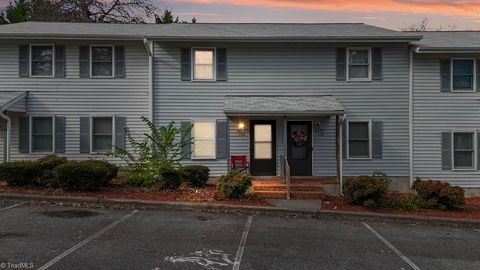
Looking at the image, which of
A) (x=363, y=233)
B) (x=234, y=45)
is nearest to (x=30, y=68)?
(x=234, y=45)

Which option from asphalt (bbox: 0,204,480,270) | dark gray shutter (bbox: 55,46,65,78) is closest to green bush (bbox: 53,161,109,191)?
asphalt (bbox: 0,204,480,270)

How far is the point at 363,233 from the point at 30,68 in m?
12.9

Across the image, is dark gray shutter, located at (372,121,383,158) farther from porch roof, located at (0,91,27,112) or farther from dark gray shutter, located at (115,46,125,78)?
porch roof, located at (0,91,27,112)

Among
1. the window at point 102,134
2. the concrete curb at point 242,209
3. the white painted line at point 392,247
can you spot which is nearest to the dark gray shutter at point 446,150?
the concrete curb at point 242,209

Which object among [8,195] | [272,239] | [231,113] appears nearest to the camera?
[272,239]

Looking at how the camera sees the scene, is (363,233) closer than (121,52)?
Yes

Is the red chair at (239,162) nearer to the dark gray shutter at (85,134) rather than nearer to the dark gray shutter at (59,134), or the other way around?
the dark gray shutter at (85,134)

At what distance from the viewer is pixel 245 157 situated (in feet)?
49.7

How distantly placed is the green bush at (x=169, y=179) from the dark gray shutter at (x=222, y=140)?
2648 mm

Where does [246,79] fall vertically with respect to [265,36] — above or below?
below

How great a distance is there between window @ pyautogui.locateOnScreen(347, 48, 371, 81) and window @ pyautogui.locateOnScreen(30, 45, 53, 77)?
11145mm

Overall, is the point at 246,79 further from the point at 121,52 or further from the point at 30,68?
the point at 30,68

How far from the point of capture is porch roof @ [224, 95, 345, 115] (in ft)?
44.7

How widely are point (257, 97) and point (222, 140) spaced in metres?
2.07
